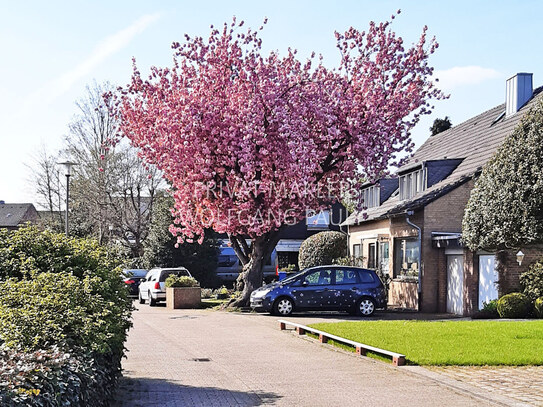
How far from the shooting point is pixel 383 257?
106 feet

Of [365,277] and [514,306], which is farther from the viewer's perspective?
[365,277]

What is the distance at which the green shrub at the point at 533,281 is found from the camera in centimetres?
2152

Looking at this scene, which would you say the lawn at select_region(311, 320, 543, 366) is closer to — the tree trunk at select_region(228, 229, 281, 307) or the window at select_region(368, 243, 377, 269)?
the tree trunk at select_region(228, 229, 281, 307)

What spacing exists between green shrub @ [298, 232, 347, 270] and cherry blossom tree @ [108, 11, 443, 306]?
10337mm

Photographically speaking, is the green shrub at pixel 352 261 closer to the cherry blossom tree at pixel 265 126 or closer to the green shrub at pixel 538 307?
the cherry blossom tree at pixel 265 126

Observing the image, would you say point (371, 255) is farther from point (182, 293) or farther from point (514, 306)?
point (514, 306)

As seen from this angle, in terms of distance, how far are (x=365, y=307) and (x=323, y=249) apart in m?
14.4

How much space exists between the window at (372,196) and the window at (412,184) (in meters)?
3.32

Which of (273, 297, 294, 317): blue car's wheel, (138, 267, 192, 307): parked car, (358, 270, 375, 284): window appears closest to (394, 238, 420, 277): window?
(358, 270, 375, 284): window

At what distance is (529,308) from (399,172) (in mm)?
11417

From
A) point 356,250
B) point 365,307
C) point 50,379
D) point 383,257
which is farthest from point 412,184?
point 50,379

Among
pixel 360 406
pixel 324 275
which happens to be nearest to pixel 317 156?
pixel 324 275

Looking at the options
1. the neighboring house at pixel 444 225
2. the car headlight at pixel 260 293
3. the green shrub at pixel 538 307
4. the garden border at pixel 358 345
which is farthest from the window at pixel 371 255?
the garden border at pixel 358 345

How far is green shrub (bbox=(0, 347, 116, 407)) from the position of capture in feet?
18.6
